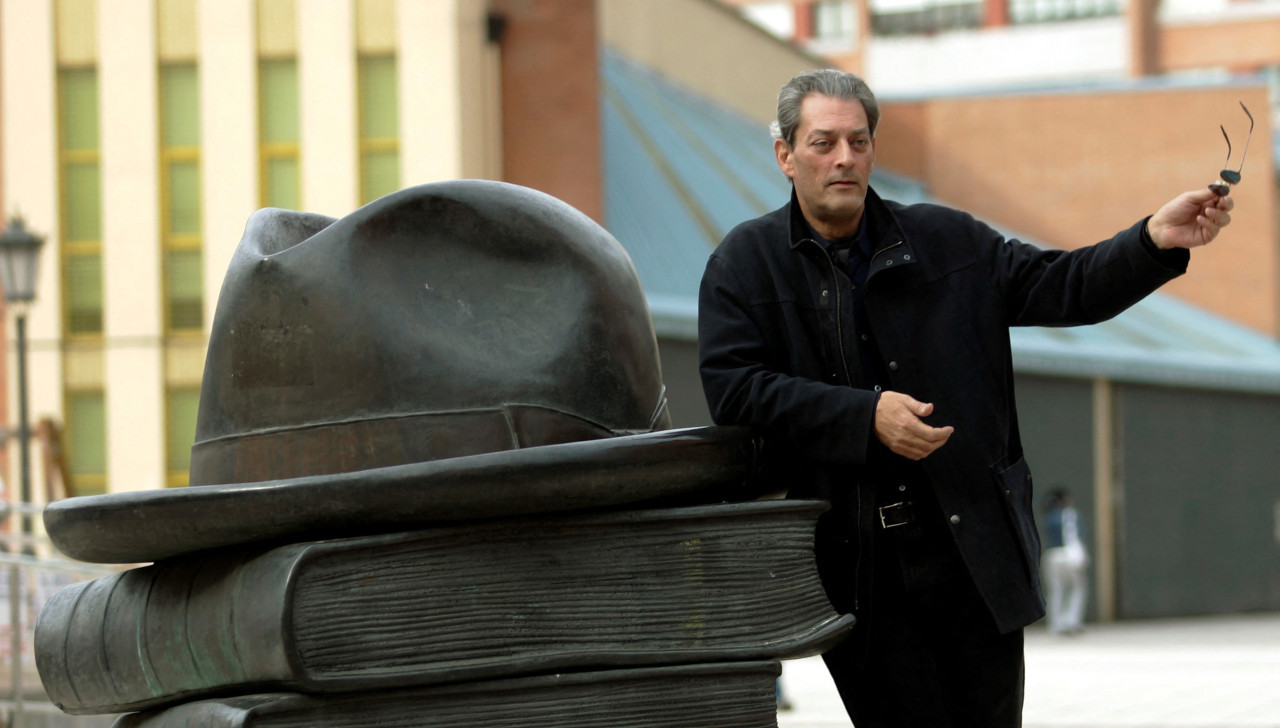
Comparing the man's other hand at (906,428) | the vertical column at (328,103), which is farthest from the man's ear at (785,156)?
the vertical column at (328,103)

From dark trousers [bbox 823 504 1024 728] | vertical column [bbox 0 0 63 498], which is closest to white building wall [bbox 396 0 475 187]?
vertical column [bbox 0 0 63 498]

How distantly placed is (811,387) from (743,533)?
31cm

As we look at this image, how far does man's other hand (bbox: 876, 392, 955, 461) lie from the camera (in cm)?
271

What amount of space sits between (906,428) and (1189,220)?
1.98 feet

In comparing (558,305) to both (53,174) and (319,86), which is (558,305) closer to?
(319,86)

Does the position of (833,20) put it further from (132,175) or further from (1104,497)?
(132,175)

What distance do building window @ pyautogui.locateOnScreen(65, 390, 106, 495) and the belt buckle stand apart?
1622 centimetres

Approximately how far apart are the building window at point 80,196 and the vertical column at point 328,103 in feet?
8.01

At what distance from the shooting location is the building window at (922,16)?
190ft

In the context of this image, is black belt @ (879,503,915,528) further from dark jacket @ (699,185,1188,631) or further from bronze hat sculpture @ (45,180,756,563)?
bronze hat sculpture @ (45,180,756,563)

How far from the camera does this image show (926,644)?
2.99 metres

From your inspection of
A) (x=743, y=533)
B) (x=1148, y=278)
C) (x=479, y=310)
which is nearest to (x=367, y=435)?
(x=479, y=310)

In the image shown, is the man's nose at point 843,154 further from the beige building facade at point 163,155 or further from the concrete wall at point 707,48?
the concrete wall at point 707,48

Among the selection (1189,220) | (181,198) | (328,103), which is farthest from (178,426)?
(1189,220)
